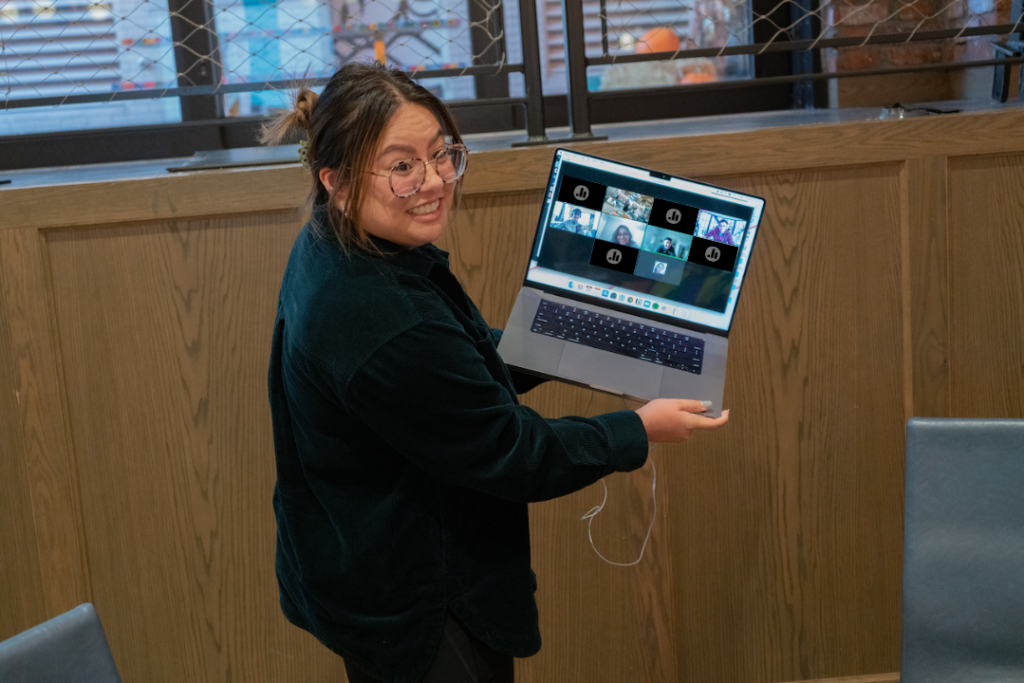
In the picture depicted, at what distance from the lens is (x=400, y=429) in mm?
1044

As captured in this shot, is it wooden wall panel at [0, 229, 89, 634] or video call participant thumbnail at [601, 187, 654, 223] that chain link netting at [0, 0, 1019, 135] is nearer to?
wooden wall panel at [0, 229, 89, 634]

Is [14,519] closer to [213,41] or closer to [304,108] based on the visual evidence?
[304,108]

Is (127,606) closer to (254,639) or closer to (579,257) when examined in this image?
Answer: (254,639)

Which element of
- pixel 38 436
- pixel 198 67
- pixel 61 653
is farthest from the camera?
pixel 198 67

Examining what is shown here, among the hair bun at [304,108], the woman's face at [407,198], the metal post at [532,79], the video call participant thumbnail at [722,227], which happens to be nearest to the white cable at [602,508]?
the video call participant thumbnail at [722,227]

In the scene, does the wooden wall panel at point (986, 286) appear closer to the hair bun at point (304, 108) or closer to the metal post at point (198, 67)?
the hair bun at point (304, 108)

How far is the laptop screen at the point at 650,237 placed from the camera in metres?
1.43

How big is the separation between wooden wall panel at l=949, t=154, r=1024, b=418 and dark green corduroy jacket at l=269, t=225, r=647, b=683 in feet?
3.25

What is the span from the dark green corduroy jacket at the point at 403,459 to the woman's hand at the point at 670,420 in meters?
0.05

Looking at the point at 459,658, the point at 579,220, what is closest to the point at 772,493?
the point at 579,220

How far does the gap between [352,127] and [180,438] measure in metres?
1.03

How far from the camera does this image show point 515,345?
4.64 ft

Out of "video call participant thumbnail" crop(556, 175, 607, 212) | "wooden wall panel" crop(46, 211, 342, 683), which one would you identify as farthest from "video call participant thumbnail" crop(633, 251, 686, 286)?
"wooden wall panel" crop(46, 211, 342, 683)

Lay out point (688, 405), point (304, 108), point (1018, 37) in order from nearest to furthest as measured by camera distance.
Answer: point (304, 108)
point (688, 405)
point (1018, 37)
